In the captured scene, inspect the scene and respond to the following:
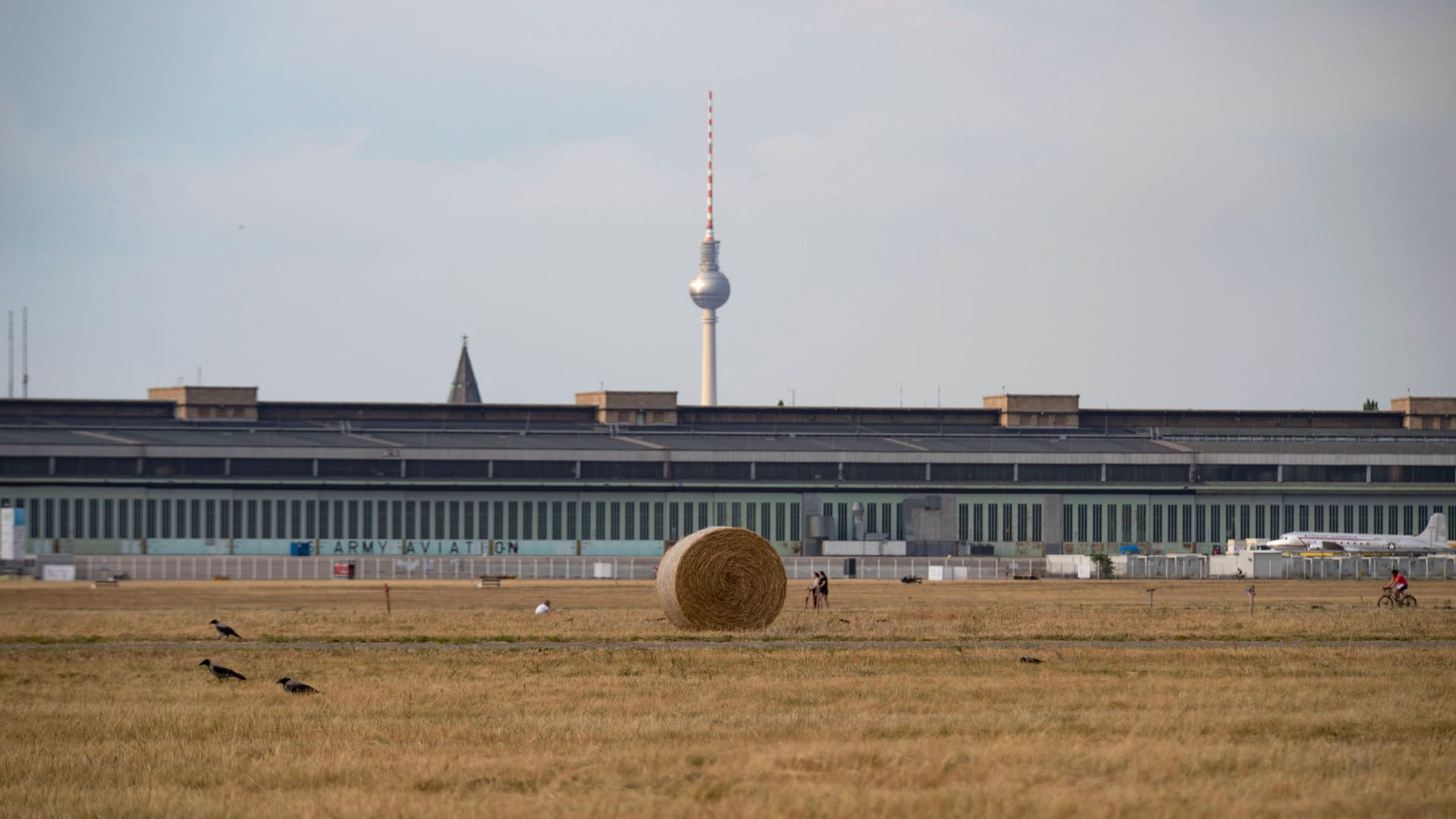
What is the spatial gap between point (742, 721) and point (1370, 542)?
82.0m

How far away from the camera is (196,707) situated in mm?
24219

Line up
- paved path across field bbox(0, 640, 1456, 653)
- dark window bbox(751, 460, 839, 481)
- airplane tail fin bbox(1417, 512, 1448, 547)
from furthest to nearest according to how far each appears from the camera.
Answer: dark window bbox(751, 460, 839, 481), airplane tail fin bbox(1417, 512, 1448, 547), paved path across field bbox(0, 640, 1456, 653)

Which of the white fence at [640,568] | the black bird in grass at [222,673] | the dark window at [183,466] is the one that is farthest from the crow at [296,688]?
the dark window at [183,466]

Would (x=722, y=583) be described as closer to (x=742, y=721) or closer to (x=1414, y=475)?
(x=742, y=721)

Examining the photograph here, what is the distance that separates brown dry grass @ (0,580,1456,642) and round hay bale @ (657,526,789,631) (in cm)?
66

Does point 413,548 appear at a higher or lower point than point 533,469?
lower

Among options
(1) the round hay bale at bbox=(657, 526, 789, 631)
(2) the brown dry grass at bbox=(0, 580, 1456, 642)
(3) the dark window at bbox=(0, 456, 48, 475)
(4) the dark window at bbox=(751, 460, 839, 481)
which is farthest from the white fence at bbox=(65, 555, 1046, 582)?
(1) the round hay bale at bbox=(657, 526, 789, 631)

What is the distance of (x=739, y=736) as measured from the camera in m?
20.6

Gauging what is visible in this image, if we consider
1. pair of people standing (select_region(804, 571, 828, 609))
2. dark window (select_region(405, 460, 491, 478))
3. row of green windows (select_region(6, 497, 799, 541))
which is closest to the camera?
pair of people standing (select_region(804, 571, 828, 609))

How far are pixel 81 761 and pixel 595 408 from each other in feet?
339

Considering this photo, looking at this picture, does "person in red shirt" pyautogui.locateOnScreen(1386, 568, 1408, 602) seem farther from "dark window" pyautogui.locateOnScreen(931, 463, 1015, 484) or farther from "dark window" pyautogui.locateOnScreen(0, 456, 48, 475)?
"dark window" pyautogui.locateOnScreen(0, 456, 48, 475)

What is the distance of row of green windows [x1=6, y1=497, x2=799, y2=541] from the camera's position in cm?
9369

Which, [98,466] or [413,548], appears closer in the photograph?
[413,548]

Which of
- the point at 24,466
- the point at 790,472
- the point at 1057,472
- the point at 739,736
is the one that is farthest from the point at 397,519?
the point at 739,736
